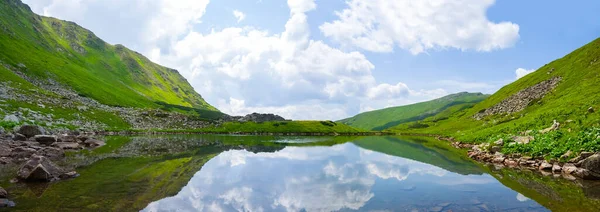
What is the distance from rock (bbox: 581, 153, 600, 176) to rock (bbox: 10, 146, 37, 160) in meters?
50.2

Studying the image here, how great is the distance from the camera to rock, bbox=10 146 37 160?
107 feet

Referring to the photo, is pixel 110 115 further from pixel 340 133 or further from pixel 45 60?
pixel 340 133

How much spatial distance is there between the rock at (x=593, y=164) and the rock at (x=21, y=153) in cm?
5017

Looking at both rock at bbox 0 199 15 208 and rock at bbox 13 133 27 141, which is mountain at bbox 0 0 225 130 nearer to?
rock at bbox 13 133 27 141

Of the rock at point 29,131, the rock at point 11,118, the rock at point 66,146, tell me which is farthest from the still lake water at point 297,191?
the rock at point 11,118

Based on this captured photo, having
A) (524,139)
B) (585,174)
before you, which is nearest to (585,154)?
(585,174)

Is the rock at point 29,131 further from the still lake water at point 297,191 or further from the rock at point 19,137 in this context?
the still lake water at point 297,191

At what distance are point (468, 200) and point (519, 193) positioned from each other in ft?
14.6

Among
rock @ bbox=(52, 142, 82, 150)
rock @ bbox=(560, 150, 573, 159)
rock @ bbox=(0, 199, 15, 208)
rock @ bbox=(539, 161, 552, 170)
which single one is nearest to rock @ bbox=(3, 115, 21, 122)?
rock @ bbox=(52, 142, 82, 150)

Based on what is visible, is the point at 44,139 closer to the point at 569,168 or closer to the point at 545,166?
the point at 545,166

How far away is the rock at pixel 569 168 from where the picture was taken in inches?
1053

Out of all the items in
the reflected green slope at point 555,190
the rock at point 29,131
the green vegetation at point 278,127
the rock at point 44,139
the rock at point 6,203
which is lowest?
the reflected green slope at point 555,190

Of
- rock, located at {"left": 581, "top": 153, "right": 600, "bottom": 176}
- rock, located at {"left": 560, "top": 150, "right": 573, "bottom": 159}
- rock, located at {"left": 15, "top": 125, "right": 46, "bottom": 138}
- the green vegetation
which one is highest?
the green vegetation

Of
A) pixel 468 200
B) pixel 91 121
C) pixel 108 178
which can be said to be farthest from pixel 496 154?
pixel 91 121
